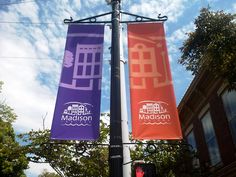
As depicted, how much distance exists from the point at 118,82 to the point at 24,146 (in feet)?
48.5

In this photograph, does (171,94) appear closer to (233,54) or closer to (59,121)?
(59,121)

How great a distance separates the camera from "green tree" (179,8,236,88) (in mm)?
8719

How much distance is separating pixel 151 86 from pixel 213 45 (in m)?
3.47

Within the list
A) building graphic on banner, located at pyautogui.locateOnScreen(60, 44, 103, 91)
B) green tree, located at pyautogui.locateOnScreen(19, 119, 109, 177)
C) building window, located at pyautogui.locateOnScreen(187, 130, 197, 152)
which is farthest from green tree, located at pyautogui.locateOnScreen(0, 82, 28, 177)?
building graphic on banner, located at pyautogui.locateOnScreen(60, 44, 103, 91)

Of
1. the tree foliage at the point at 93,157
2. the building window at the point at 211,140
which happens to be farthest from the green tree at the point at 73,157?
the building window at the point at 211,140

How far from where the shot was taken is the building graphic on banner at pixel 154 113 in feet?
20.1

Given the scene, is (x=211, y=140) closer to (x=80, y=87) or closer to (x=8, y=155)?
(x=80, y=87)

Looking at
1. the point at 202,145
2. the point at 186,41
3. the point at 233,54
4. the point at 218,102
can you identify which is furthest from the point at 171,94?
the point at 202,145

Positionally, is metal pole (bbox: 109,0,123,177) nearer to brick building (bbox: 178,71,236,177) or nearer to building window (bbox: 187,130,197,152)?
brick building (bbox: 178,71,236,177)

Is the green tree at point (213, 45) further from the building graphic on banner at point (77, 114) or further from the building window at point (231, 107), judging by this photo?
the building graphic on banner at point (77, 114)

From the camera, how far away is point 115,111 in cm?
596

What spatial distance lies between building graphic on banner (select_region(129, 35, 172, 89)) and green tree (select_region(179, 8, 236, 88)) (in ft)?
8.12

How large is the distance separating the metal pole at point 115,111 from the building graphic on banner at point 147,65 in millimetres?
420

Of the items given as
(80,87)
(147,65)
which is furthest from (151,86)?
(80,87)
